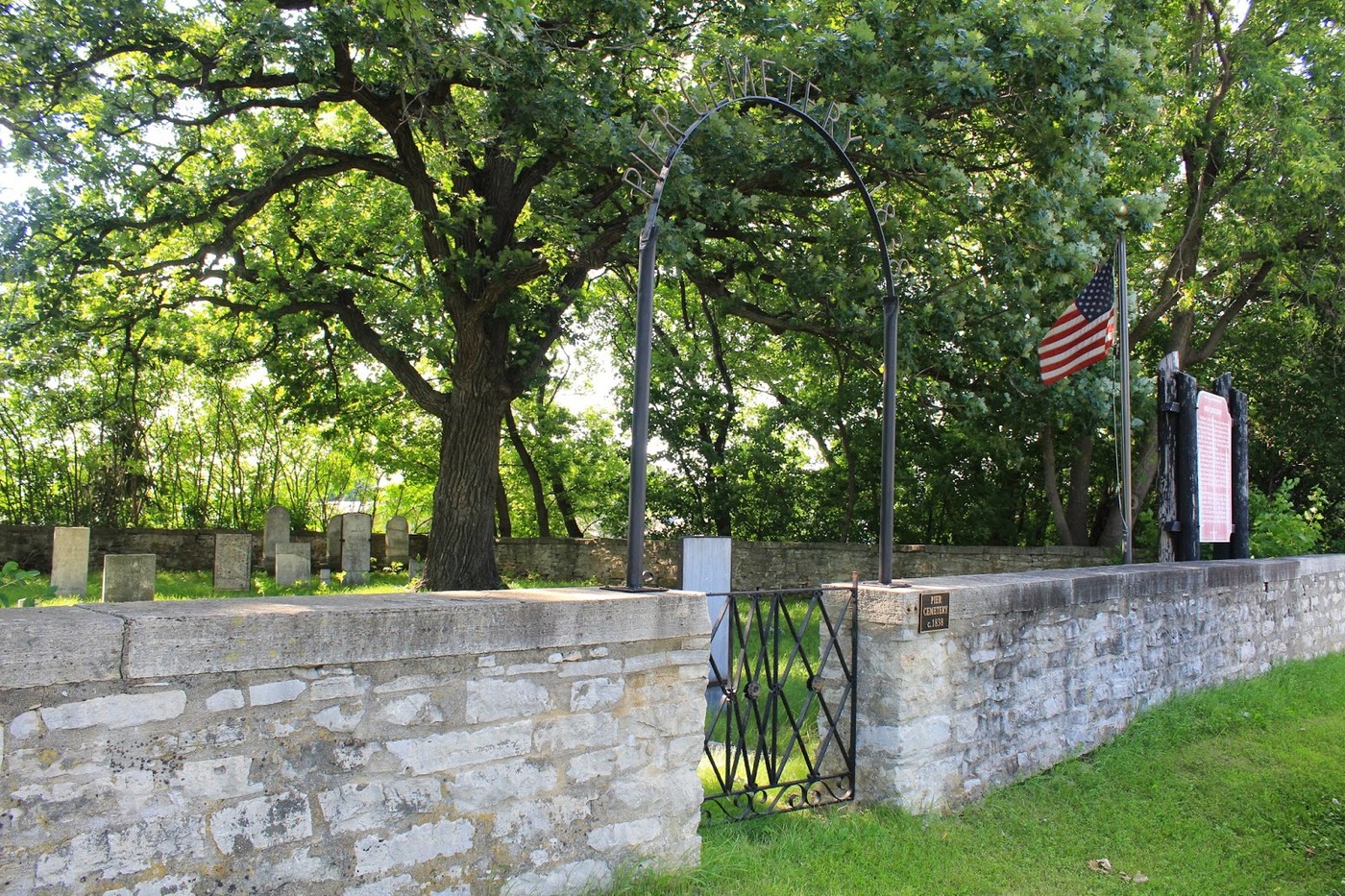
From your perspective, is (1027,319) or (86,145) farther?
(1027,319)

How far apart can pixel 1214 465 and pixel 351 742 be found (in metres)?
9.50

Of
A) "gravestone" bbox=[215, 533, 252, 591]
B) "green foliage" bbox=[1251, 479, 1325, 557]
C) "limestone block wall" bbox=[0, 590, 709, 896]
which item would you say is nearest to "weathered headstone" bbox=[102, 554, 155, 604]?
"gravestone" bbox=[215, 533, 252, 591]

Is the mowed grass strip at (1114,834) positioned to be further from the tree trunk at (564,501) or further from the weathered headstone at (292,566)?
the tree trunk at (564,501)

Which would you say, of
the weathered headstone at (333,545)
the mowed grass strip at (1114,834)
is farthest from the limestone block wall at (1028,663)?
the weathered headstone at (333,545)

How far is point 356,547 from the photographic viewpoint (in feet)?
53.0

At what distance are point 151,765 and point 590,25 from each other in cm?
780

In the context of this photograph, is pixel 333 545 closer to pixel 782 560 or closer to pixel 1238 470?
pixel 782 560

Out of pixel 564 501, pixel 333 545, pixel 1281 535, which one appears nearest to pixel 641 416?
pixel 1281 535

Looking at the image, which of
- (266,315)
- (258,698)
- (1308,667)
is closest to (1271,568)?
(1308,667)

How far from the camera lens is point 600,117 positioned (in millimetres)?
8258

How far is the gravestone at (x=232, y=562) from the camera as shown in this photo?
13742 mm

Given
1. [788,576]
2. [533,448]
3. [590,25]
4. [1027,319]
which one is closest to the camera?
[590,25]

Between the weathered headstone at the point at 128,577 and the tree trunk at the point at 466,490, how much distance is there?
3184 millimetres

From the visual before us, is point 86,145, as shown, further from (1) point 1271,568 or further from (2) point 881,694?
(1) point 1271,568
